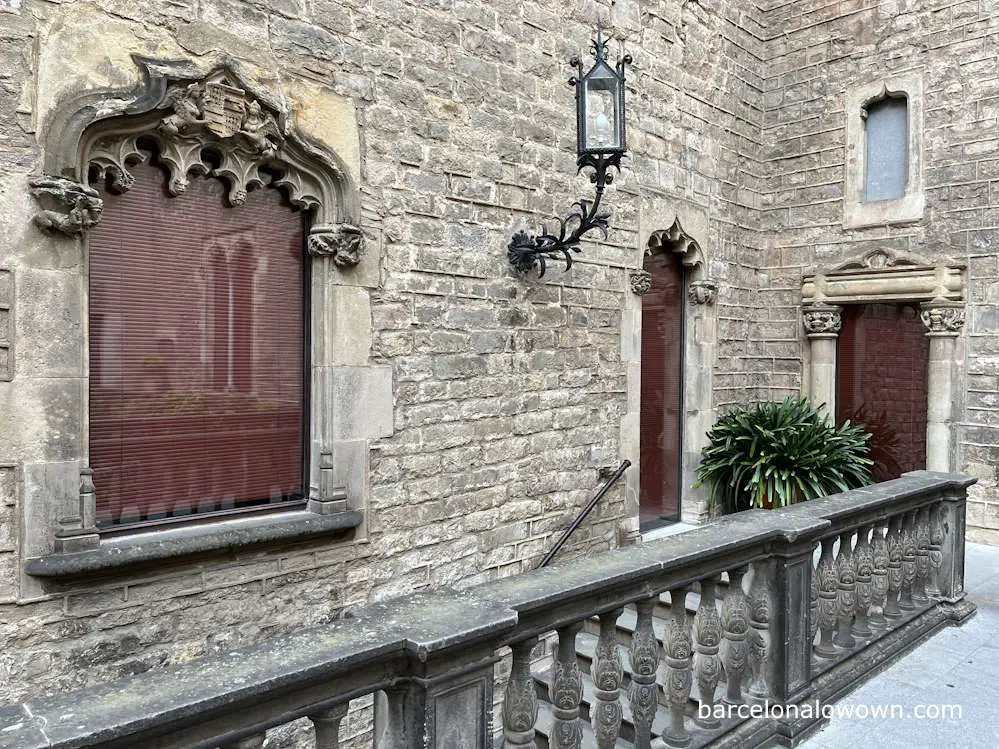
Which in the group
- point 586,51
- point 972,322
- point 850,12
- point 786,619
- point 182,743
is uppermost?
point 850,12

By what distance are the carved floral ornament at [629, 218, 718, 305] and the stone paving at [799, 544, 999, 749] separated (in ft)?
11.2

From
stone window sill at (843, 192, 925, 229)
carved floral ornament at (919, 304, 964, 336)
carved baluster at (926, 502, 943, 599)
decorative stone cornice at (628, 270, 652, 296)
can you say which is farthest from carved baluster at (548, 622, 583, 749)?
stone window sill at (843, 192, 925, 229)

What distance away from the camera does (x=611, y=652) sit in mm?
2369

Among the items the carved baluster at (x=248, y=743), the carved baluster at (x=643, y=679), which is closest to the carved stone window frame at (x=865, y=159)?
the carved baluster at (x=643, y=679)

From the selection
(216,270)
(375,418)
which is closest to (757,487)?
(375,418)

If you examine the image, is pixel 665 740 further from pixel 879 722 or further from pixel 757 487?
pixel 757 487

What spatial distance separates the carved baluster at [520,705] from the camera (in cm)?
213

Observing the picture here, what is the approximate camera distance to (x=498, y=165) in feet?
16.3

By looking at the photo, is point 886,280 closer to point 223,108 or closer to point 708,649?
point 708,649

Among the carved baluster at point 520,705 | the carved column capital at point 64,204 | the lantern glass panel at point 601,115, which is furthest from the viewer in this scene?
the lantern glass panel at point 601,115

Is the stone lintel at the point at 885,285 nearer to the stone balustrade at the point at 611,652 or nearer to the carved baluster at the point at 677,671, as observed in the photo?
the stone balustrade at the point at 611,652

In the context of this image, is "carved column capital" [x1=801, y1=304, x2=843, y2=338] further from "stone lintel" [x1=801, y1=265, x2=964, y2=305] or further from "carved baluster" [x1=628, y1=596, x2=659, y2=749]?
"carved baluster" [x1=628, y1=596, x2=659, y2=749]

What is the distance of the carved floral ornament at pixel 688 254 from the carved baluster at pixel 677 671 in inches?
155

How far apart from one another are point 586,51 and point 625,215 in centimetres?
133
